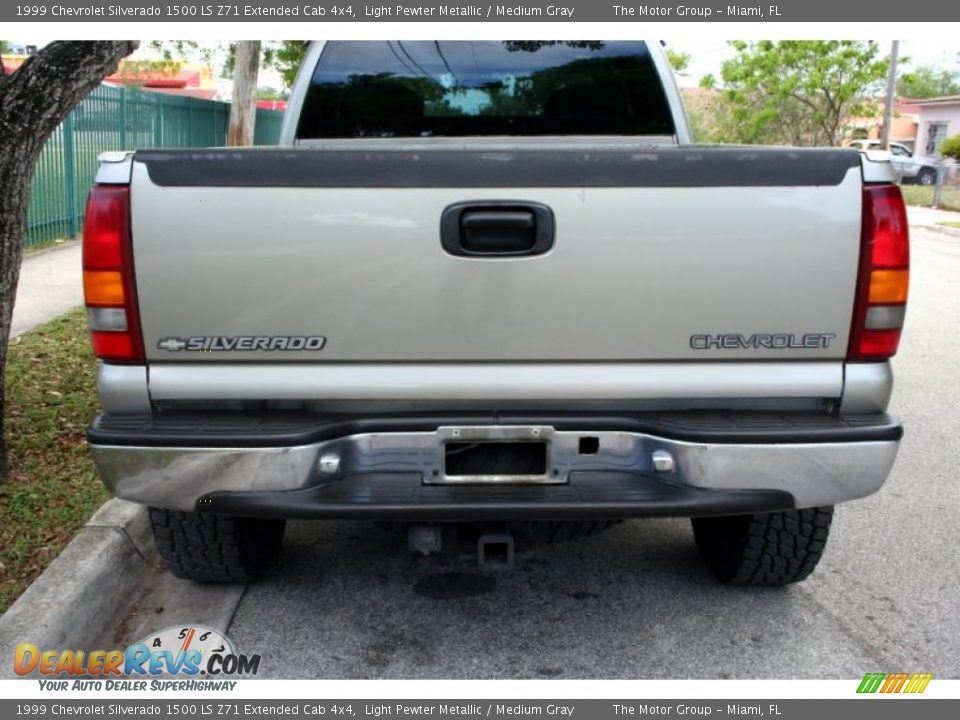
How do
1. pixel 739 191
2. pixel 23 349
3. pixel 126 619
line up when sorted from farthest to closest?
pixel 23 349 < pixel 126 619 < pixel 739 191

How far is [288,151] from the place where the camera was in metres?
2.79

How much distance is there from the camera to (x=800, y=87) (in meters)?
Result: 28.1

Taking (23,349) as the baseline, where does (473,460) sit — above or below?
above

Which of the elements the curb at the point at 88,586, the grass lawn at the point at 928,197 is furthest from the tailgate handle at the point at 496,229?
the grass lawn at the point at 928,197

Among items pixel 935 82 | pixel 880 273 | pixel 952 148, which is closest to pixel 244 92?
pixel 880 273

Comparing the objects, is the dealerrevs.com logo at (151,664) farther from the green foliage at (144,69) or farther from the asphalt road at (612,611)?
the green foliage at (144,69)

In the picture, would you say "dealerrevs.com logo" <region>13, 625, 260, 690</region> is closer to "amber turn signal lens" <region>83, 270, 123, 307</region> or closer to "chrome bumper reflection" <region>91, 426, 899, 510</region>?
"chrome bumper reflection" <region>91, 426, 899, 510</region>

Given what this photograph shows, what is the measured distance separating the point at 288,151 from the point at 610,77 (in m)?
2.35

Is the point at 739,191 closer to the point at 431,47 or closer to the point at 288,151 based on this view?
the point at 288,151

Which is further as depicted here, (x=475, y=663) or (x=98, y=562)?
(x=98, y=562)

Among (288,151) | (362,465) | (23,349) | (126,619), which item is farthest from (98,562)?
(23,349)

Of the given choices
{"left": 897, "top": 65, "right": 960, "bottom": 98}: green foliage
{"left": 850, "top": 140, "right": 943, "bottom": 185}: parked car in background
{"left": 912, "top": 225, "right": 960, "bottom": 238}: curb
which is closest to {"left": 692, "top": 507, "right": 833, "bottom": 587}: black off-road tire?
{"left": 912, "top": 225, "right": 960, "bottom": 238}: curb

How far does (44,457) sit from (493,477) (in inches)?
Result: 109

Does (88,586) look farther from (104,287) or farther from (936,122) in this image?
(936,122)
